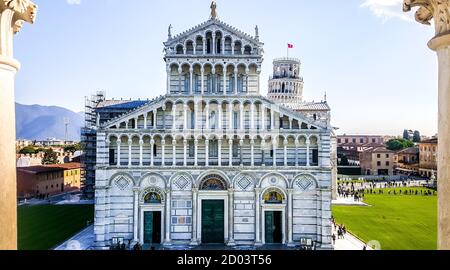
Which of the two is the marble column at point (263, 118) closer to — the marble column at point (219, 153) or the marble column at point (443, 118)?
the marble column at point (219, 153)

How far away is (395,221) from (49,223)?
2589 cm

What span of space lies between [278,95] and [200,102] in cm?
4706

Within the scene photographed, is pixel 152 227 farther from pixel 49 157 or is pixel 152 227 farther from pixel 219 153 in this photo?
pixel 49 157

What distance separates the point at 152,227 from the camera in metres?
22.7

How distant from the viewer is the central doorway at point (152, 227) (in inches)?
892

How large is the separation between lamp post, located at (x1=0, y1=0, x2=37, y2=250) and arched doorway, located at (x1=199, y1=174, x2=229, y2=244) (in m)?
18.6

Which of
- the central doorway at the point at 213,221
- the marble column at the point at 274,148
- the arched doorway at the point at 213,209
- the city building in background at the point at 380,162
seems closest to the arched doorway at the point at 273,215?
the marble column at the point at 274,148

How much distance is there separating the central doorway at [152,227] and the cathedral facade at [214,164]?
0.06 meters

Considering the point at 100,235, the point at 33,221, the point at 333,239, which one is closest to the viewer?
the point at 100,235

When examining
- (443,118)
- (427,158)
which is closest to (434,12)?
(443,118)

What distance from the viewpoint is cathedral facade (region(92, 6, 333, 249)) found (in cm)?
2253

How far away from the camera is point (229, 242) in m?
22.4
